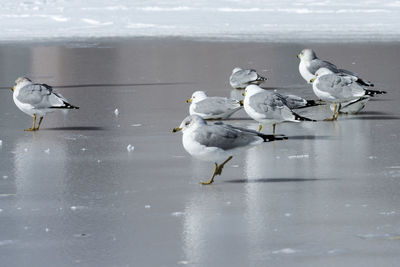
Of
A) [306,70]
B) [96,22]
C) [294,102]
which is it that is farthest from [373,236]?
[96,22]

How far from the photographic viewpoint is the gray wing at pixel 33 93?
38.7 ft

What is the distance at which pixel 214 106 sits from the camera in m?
12.1

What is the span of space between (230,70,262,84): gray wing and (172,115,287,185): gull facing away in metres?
7.20

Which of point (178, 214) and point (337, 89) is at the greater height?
point (337, 89)

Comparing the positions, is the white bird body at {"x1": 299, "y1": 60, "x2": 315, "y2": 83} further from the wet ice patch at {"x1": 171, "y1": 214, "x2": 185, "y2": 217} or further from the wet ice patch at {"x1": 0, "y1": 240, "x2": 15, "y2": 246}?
the wet ice patch at {"x1": 0, "y1": 240, "x2": 15, "y2": 246}

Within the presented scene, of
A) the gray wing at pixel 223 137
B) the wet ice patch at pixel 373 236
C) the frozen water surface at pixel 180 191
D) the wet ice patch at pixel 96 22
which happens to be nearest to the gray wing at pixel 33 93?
the frozen water surface at pixel 180 191

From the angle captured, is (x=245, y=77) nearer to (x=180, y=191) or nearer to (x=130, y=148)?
(x=130, y=148)

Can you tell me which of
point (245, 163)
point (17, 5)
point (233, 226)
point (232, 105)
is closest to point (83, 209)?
point (233, 226)

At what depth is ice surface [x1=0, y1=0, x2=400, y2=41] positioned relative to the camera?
1102 inches

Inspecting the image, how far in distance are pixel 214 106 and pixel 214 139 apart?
3.77 metres

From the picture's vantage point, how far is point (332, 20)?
108 ft

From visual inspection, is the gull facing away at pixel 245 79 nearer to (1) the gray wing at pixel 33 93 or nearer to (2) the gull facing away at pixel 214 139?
(1) the gray wing at pixel 33 93

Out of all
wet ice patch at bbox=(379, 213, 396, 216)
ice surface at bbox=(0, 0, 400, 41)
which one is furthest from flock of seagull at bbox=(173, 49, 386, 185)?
ice surface at bbox=(0, 0, 400, 41)

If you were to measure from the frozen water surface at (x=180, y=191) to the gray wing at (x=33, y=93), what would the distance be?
45 cm
